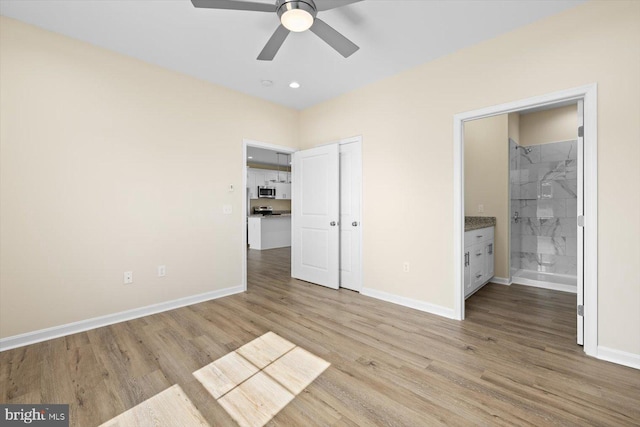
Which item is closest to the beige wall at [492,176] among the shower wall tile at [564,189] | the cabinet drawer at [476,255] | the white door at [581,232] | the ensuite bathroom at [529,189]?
the ensuite bathroom at [529,189]

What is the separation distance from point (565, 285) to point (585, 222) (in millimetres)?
2329

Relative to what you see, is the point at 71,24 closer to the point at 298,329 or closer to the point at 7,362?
the point at 7,362

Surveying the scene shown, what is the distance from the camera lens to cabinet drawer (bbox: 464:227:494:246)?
3418mm

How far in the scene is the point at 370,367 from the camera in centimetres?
205

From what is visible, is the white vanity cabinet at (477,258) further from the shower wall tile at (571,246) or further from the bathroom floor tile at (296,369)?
the bathroom floor tile at (296,369)

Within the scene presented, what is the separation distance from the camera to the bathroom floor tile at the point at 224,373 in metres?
1.82

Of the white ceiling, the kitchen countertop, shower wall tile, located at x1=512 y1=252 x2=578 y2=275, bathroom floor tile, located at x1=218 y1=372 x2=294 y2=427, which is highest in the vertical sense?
the white ceiling

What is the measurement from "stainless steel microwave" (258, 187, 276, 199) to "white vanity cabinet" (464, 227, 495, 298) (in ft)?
21.7

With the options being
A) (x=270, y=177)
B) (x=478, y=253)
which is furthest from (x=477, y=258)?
(x=270, y=177)

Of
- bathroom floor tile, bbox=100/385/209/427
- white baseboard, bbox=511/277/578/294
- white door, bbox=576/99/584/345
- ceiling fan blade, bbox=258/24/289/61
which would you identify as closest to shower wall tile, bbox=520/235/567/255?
white baseboard, bbox=511/277/578/294

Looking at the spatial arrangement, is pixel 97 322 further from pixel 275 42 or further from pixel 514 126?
pixel 514 126

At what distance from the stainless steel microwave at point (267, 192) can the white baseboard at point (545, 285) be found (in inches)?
275

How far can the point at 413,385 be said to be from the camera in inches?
72.4

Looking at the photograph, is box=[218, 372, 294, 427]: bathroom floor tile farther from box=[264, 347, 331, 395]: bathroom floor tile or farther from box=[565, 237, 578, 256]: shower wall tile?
box=[565, 237, 578, 256]: shower wall tile
